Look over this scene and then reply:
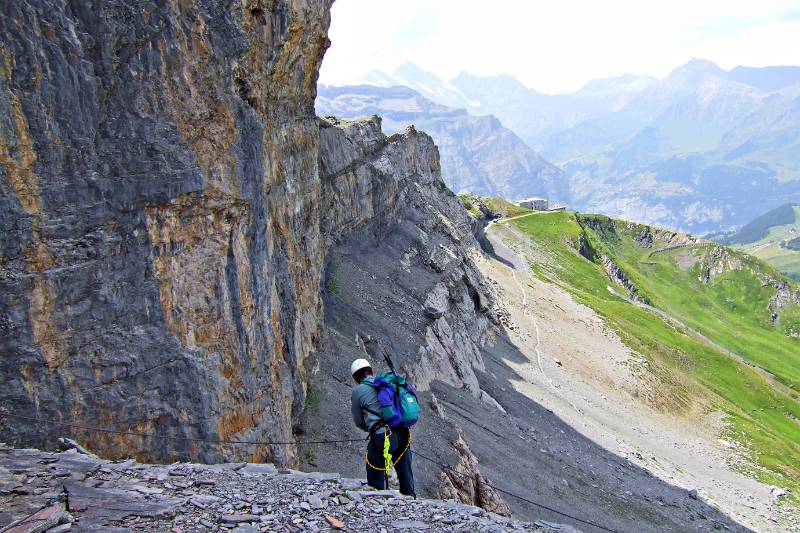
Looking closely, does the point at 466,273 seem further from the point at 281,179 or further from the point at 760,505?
the point at 281,179

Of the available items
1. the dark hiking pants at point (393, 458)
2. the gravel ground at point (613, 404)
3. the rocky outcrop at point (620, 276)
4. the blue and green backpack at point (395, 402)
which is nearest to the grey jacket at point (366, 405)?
the blue and green backpack at point (395, 402)

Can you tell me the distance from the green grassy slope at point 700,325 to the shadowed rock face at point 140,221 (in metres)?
61.8

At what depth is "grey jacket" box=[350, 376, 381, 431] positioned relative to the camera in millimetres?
13750

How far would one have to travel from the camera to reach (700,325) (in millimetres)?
147250

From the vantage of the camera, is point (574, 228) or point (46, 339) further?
point (574, 228)

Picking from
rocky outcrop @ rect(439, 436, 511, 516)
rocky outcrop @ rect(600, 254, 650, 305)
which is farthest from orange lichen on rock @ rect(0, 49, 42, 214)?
rocky outcrop @ rect(600, 254, 650, 305)

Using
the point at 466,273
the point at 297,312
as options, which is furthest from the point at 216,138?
the point at 466,273

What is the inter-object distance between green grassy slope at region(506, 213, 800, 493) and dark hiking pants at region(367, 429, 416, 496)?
198 ft

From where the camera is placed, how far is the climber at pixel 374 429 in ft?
45.2

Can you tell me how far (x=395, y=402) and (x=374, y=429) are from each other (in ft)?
2.74

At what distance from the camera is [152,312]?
18031 mm

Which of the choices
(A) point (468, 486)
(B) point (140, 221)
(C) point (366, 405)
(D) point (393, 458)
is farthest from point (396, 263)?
(C) point (366, 405)

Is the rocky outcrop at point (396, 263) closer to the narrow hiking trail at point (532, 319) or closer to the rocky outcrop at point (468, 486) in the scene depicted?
the narrow hiking trail at point (532, 319)

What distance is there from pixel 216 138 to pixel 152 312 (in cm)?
620
